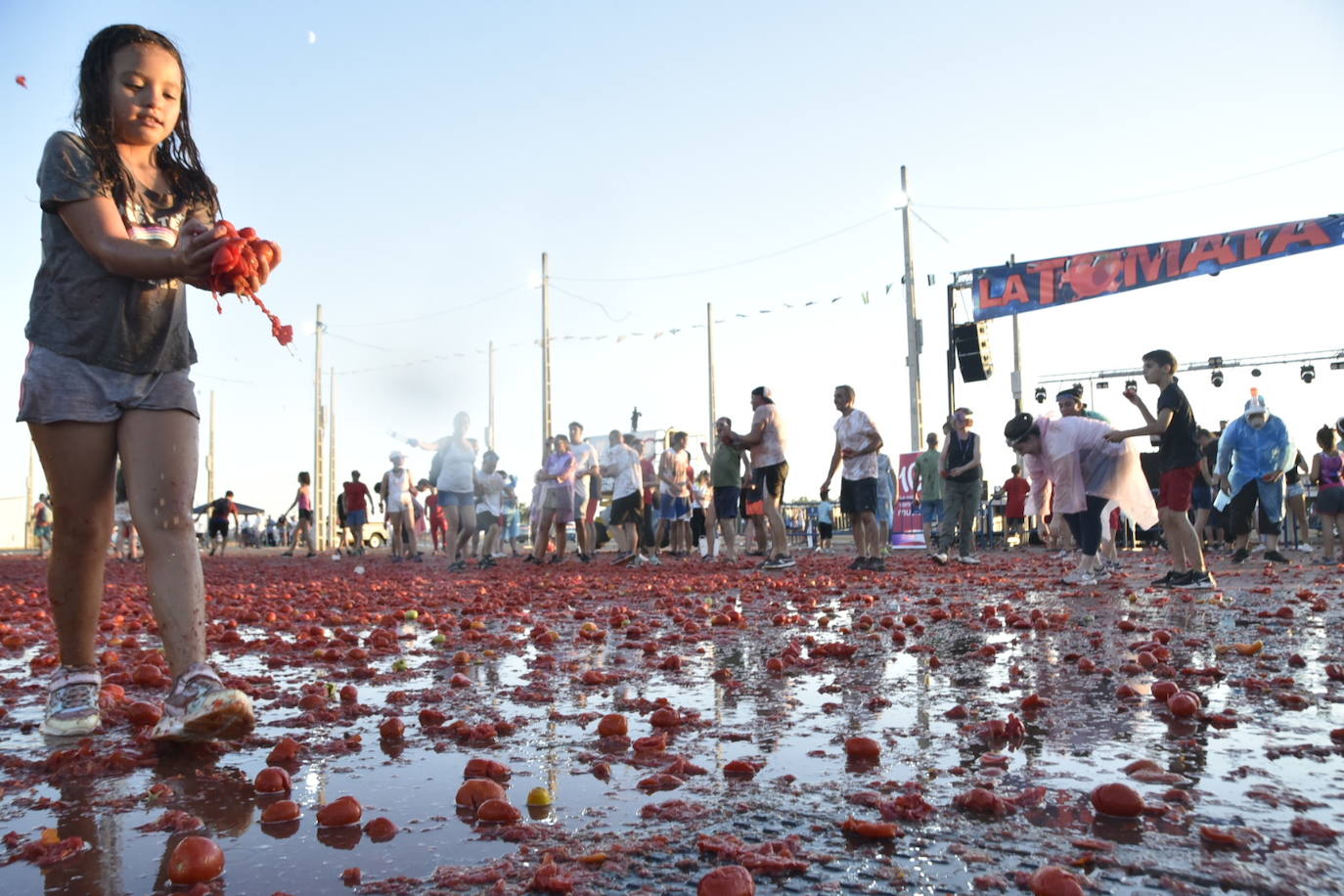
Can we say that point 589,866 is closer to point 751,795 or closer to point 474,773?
point 751,795

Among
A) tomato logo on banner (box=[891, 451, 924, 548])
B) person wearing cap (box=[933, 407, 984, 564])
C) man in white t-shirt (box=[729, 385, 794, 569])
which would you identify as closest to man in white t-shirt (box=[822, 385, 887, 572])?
man in white t-shirt (box=[729, 385, 794, 569])

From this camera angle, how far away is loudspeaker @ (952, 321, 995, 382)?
21.6m

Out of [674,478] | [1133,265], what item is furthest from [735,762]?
[1133,265]

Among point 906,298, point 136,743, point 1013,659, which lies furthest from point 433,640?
point 906,298

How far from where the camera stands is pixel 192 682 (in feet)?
9.10

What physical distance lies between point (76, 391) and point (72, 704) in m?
0.99

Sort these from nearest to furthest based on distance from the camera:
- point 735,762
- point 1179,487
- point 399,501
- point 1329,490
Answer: point 735,762 < point 1179,487 < point 1329,490 < point 399,501

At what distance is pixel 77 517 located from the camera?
3059mm

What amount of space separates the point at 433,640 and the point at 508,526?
22696mm

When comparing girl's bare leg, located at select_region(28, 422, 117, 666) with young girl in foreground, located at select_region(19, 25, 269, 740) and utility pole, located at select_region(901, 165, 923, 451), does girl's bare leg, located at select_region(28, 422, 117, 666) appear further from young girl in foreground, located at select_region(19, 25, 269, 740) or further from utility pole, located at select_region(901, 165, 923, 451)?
utility pole, located at select_region(901, 165, 923, 451)

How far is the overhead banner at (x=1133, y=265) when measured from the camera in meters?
17.3

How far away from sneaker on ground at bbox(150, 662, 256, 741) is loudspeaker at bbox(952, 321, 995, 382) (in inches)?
809

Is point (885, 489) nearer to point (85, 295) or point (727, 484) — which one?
point (727, 484)

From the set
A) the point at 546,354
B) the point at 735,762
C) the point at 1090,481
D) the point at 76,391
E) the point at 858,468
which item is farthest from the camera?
the point at 546,354
